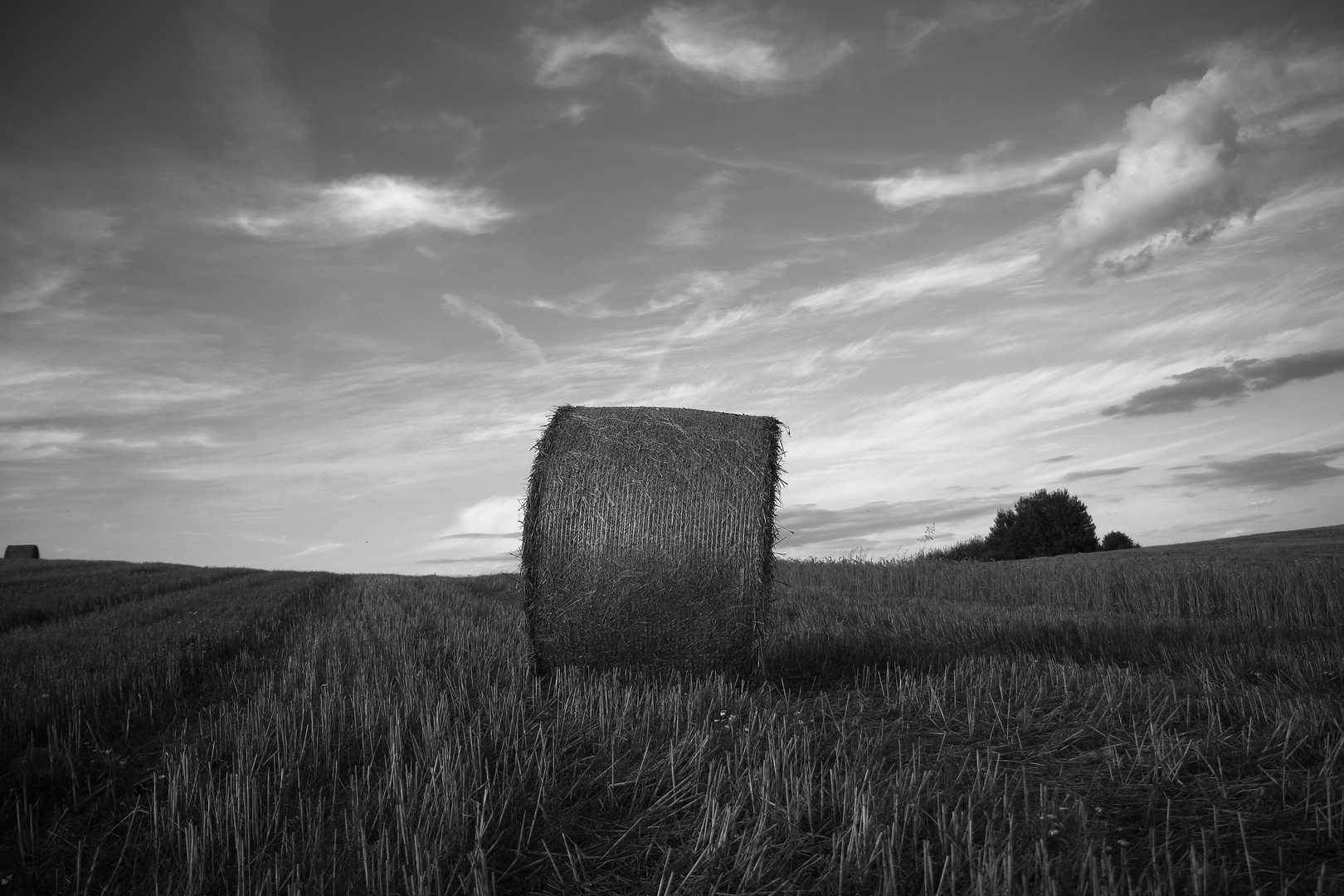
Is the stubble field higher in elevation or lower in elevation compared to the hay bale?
lower

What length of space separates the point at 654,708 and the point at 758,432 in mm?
2995

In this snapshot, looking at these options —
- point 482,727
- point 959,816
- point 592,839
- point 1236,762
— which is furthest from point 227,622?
point 1236,762

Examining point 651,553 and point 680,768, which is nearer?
point 680,768

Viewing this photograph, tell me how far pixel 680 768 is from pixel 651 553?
10.2ft

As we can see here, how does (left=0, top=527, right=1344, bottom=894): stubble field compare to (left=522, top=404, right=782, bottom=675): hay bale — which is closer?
(left=0, top=527, right=1344, bottom=894): stubble field

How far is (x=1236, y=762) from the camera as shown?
16.1ft

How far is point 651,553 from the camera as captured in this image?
7.61 metres

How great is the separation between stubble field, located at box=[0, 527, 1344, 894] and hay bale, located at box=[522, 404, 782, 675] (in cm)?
33

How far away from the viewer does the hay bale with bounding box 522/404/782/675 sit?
24.9ft

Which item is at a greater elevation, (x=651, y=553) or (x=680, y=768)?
(x=651, y=553)

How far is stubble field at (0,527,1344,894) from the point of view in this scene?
348 centimetres

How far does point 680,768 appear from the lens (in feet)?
15.2

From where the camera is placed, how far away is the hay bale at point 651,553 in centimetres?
760

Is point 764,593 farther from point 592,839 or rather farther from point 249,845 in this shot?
point 249,845
